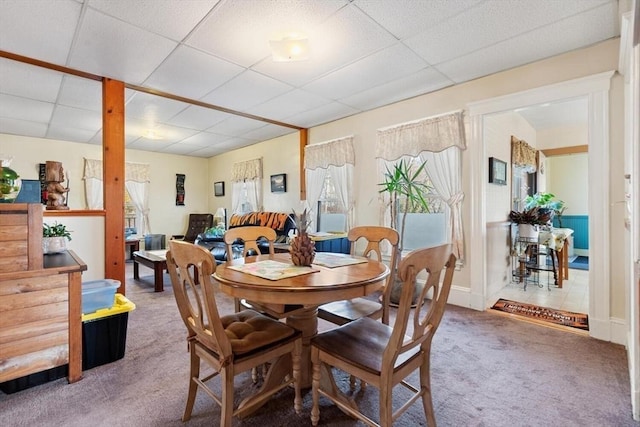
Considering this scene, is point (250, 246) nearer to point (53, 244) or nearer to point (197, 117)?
point (53, 244)

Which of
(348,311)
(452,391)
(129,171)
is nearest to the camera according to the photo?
(452,391)

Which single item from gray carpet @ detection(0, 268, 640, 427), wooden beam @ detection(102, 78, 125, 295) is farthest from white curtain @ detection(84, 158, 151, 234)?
gray carpet @ detection(0, 268, 640, 427)

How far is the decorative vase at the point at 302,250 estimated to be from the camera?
70.9 inches

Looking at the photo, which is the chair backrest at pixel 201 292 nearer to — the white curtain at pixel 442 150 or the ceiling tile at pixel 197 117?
the white curtain at pixel 442 150

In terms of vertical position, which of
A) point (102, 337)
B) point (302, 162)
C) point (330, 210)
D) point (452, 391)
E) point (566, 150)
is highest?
point (566, 150)

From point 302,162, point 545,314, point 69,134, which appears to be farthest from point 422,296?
point 69,134

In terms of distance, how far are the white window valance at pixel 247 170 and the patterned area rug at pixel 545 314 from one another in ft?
15.2

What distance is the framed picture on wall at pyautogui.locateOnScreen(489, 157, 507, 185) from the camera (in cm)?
355

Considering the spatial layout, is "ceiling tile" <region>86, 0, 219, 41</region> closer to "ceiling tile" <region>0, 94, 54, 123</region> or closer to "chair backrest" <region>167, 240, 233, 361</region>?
"chair backrest" <region>167, 240, 233, 361</region>

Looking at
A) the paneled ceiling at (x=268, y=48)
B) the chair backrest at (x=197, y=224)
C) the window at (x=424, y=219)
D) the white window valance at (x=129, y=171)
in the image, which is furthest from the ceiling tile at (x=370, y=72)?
the white window valance at (x=129, y=171)

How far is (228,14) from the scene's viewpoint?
2.11m

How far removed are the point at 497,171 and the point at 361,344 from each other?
10.4ft

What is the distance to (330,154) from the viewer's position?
183 inches

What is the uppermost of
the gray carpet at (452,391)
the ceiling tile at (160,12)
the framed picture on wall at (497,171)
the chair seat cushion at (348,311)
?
the ceiling tile at (160,12)
